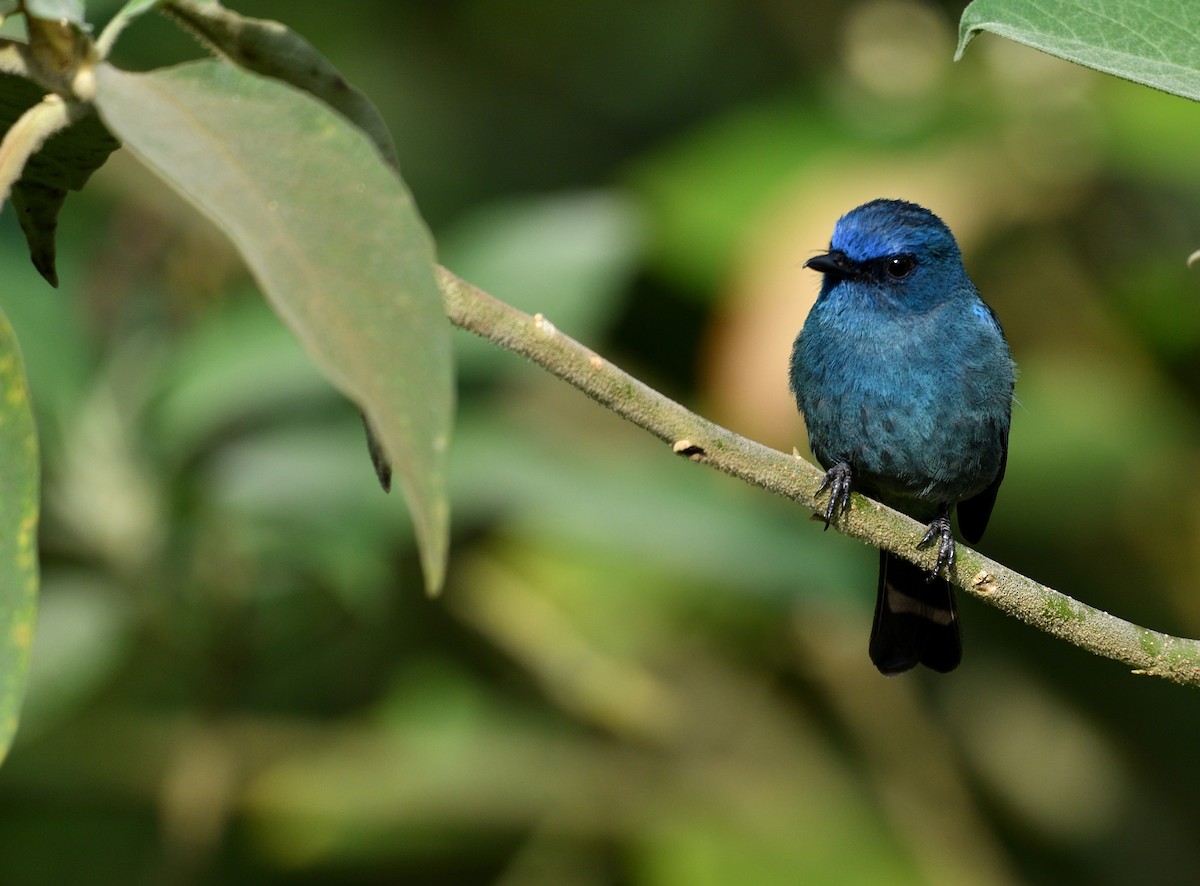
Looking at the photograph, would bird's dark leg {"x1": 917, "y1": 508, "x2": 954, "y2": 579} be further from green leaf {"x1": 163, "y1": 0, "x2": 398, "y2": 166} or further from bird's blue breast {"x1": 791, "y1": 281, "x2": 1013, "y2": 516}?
green leaf {"x1": 163, "y1": 0, "x2": 398, "y2": 166}

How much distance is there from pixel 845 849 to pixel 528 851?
1.02 meters

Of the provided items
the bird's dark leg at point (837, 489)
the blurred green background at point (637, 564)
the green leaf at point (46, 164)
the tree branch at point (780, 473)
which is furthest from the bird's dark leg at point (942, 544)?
the green leaf at point (46, 164)

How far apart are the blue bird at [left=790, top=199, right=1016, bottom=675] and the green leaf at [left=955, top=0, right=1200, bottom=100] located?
1939 millimetres

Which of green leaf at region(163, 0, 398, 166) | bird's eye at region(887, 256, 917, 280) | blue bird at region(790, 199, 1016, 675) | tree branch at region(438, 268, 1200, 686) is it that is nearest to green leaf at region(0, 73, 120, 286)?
green leaf at region(163, 0, 398, 166)

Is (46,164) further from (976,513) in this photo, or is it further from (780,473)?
(976,513)

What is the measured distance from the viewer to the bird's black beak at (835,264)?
4.05 meters

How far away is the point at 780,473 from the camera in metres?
2.08

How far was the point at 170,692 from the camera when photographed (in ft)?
16.7

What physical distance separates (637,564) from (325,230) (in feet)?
10.3

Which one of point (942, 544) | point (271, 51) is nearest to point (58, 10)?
point (271, 51)

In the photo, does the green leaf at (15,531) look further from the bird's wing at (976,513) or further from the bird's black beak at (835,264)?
the bird's wing at (976,513)

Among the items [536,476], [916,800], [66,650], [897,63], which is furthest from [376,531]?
[897,63]

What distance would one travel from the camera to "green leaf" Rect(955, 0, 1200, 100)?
72.7 inches

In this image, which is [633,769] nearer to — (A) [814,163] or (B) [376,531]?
(B) [376,531]
